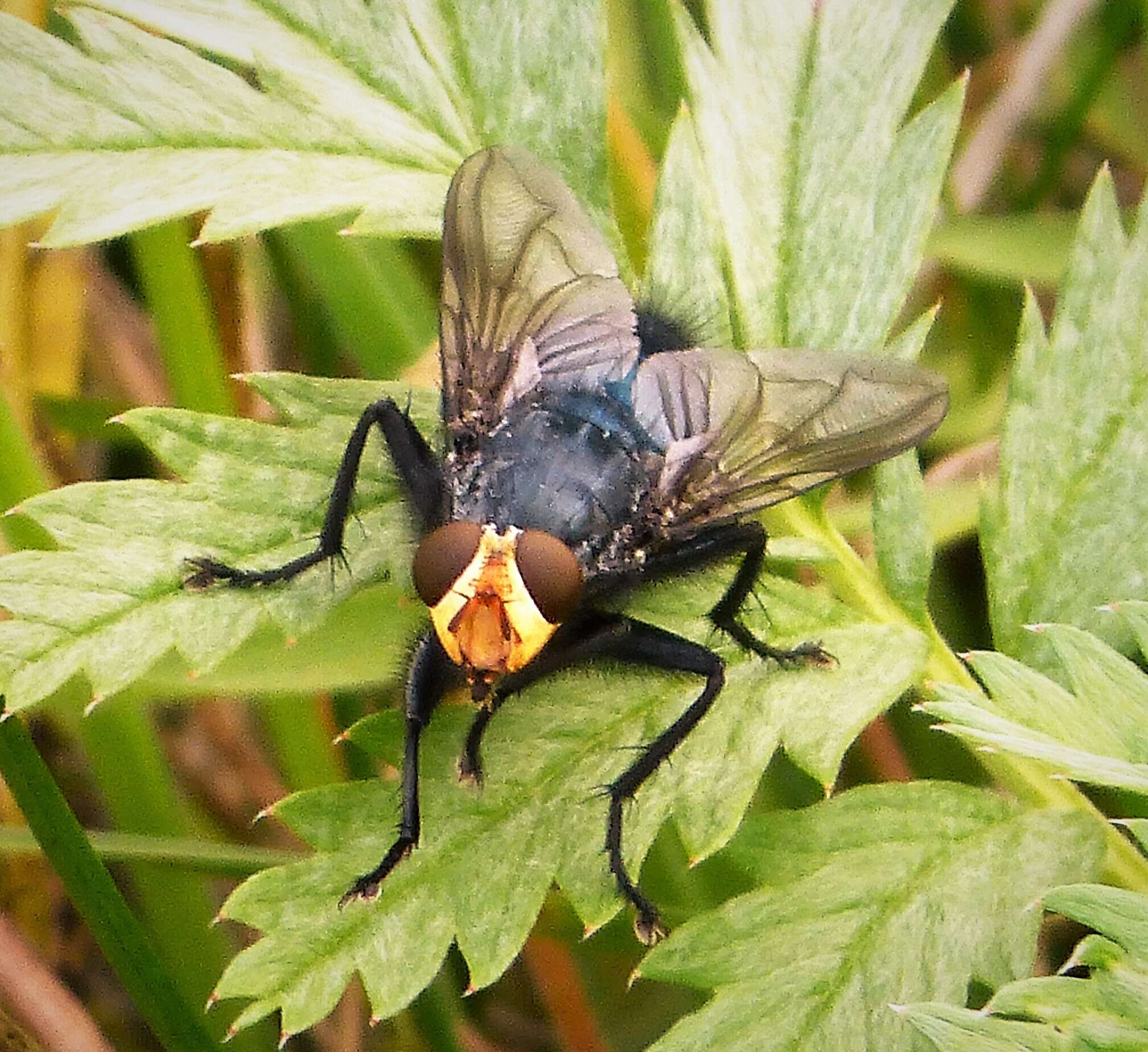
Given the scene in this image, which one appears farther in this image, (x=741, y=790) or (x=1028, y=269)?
(x=1028, y=269)

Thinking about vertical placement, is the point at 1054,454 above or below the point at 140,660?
below

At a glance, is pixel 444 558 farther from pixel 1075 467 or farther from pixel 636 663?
pixel 1075 467

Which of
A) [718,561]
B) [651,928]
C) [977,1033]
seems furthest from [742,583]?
[977,1033]

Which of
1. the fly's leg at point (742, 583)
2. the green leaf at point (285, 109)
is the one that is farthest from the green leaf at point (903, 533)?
the green leaf at point (285, 109)

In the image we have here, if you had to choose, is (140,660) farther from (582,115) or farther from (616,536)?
(582,115)

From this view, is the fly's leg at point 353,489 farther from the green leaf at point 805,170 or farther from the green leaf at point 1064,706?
the green leaf at point 1064,706

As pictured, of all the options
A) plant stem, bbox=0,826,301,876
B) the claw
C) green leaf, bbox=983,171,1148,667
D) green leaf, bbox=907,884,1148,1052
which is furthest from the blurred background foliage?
green leaf, bbox=907,884,1148,1052

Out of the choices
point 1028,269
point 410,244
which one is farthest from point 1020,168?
point 410,244
